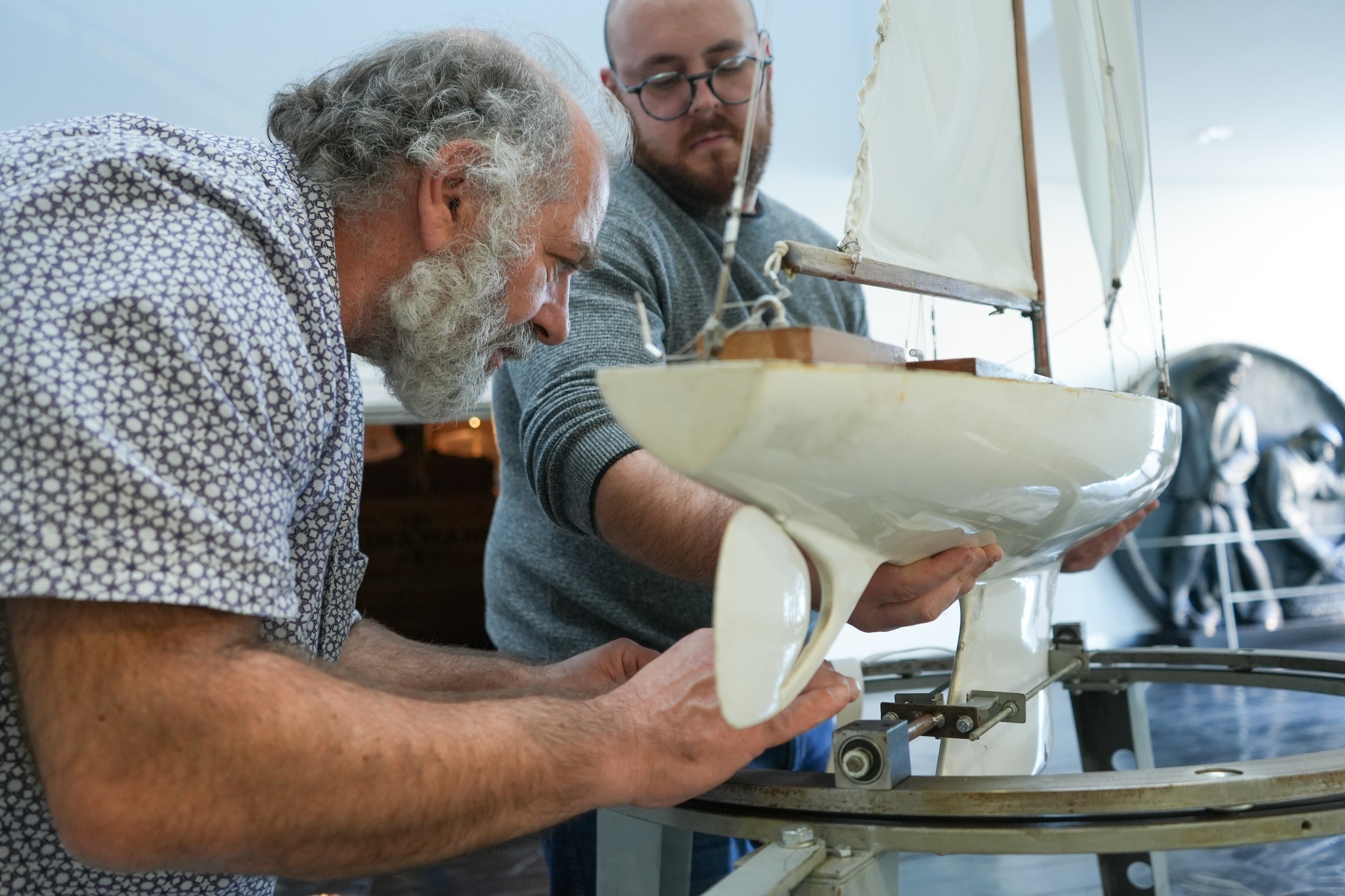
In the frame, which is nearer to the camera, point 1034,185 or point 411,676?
point 411,676

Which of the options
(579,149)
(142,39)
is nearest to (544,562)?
(579,149)

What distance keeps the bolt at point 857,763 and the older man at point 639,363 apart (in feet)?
0.75

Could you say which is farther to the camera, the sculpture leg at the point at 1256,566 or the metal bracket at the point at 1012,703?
the sculpture leg at the point at 1256,566

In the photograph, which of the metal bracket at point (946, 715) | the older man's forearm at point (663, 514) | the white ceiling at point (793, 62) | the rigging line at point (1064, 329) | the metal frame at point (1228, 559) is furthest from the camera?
the metal frame at point (1228, 559)

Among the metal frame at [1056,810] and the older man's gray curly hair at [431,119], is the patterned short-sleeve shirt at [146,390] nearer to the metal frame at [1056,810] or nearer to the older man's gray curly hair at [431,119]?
the older man's gray curly hair at [431,119]

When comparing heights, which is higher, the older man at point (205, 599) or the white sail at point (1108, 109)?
the white sail at point (1108, 109)

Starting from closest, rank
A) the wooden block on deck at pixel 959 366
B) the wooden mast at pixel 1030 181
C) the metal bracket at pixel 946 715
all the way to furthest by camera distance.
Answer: the wooden block on deck at pixel 959 366 → the metal bracket at pixel 946 715 → the wooden mast at pixel 1030 181

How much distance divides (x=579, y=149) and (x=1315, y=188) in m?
4.39

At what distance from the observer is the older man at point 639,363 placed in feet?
2.56

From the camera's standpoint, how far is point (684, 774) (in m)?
0.52

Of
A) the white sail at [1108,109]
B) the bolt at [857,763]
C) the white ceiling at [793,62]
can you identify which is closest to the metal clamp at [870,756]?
the bolt at [857,763]

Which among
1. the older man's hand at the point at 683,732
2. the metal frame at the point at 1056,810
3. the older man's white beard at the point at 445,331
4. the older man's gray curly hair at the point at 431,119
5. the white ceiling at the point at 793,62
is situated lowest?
the metal frame at the point at 1056,810

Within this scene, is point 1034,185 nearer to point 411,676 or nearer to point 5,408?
point 411,676

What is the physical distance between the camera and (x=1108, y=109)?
1.18 metres
